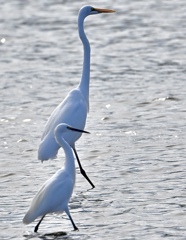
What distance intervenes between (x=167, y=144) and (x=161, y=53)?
5548mm

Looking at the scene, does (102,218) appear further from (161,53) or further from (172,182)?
(161,53)

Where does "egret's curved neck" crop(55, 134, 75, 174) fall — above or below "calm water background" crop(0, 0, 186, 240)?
above

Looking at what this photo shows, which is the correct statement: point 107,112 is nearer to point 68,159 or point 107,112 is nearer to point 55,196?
point 68,159

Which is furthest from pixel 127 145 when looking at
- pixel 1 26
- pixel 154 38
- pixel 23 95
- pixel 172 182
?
pixel 1 26

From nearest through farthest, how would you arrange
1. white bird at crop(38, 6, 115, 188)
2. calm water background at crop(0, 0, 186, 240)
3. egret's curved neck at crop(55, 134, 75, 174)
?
1. egret's curved neck at crop(55, 134, 75, 174)
2. calm water background at crop(0, 0, 186, 240)
3. white bird at crop(38, 6, 115, 188)

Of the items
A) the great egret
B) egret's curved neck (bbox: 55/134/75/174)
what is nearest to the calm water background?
the great egret

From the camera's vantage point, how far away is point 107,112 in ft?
41.5

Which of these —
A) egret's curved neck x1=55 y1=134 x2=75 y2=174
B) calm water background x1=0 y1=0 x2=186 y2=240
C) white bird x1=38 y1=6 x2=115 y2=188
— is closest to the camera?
egret's curved neck x1=55 y1=134 x2=75 y2=174

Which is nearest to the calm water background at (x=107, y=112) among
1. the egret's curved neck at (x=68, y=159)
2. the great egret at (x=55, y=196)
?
the great egret at (x=55, y=196)

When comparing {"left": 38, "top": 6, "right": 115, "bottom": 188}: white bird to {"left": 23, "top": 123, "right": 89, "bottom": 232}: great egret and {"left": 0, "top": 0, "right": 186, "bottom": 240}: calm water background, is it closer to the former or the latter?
{"left": 0, "top": 0, "right": 186, "bottom": 240}: calm water background

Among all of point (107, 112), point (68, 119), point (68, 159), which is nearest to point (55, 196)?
point (68, 159)

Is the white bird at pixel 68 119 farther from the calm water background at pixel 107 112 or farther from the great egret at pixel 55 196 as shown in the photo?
the great egret at pixel 55 196

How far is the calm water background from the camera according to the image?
8500 millimetres

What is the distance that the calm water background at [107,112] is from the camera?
850 centimetres
